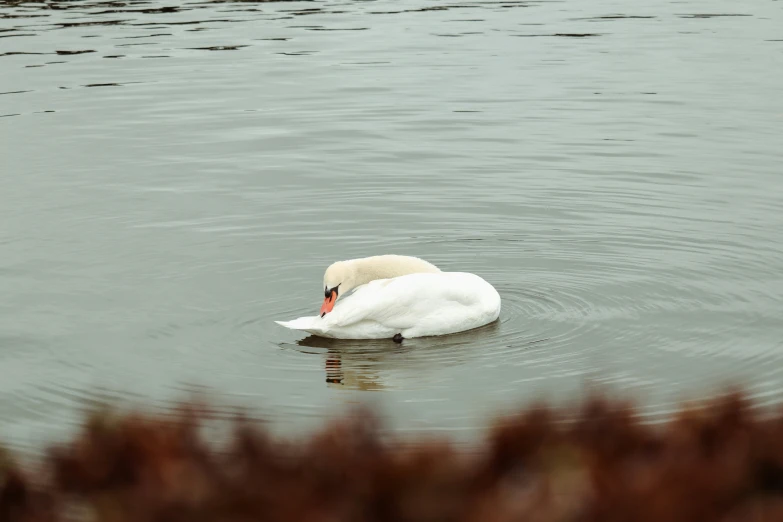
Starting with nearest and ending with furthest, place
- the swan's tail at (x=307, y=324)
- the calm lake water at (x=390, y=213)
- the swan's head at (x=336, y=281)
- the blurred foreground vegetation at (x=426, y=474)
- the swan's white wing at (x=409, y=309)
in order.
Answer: the blurred foreground vegetation at (x=426, y=474) → the calm lake water at (x=390, y=213) → the swan's tail at (x=307, y=324) → the swan's white wing at (x=409, y=309) → the swan's head at (x=336, y=281)

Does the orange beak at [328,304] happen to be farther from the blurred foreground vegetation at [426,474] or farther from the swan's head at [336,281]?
the blurred foreground vegetation at [426,474]

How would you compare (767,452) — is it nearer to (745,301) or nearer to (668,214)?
(745,301)

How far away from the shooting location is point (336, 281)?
956cm

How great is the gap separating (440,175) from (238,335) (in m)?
6.26

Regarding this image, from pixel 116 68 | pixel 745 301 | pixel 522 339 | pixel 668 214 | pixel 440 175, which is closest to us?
pixel 522 339

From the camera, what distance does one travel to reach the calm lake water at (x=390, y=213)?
8570 millimetres

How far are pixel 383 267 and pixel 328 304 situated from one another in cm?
68

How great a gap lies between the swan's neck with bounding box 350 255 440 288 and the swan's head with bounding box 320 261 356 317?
0.05 meters

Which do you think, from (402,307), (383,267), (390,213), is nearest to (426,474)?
(402,307)

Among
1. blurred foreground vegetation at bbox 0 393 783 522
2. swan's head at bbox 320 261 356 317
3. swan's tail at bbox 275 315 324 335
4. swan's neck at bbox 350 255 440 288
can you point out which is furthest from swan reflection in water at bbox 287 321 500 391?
blurred foreground vegetation at bbox 0 393 783 522

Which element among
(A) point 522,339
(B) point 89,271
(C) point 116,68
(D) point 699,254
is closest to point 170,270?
(B) point 89,271

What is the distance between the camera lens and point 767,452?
348cm

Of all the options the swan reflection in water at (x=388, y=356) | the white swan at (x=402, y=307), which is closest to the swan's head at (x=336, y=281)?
the white swan at (x=402, y=307)

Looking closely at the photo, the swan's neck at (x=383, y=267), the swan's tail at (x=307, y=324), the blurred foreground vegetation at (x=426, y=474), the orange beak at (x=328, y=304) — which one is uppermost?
the blurred foreground vegetation at (x=426, y=474)
